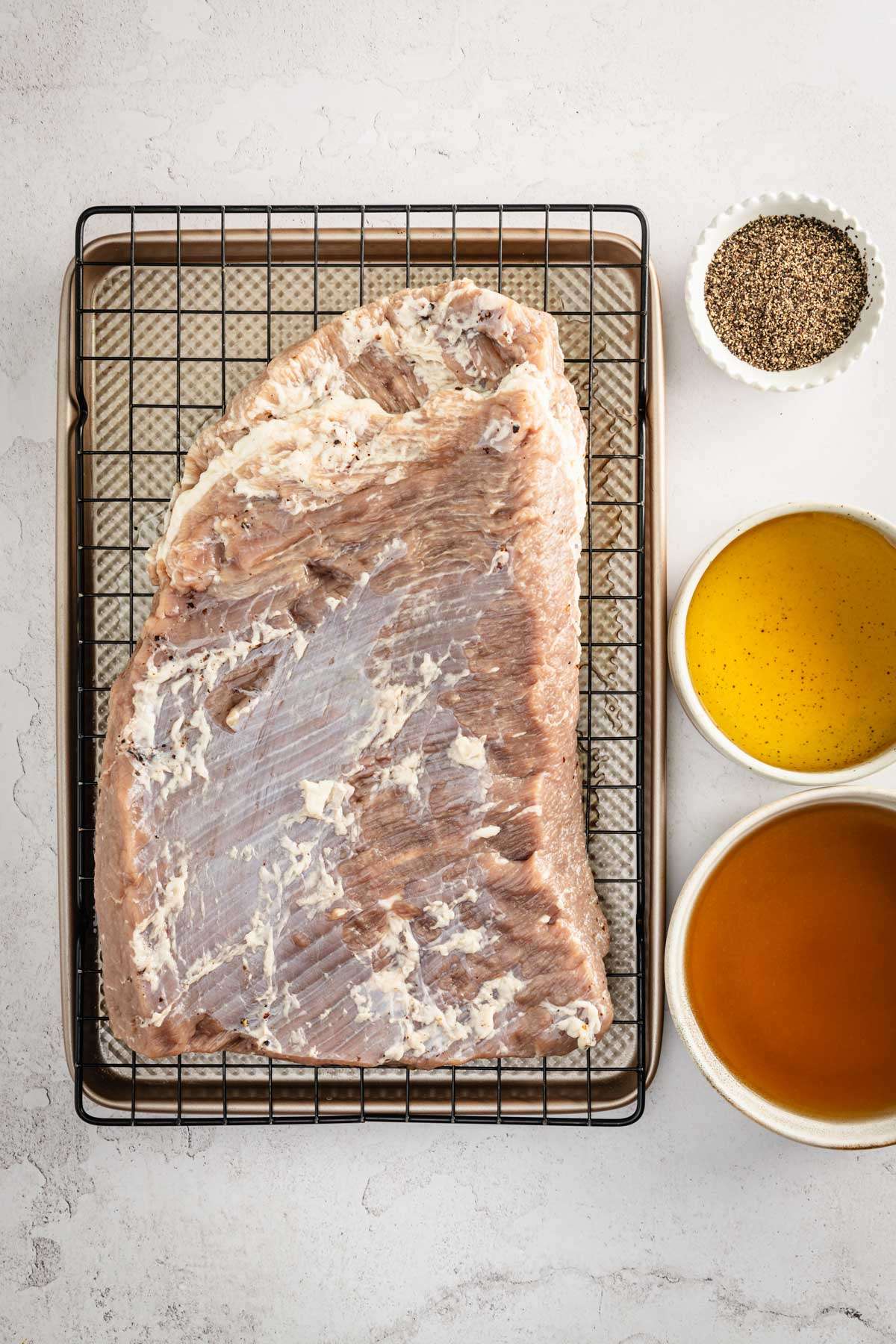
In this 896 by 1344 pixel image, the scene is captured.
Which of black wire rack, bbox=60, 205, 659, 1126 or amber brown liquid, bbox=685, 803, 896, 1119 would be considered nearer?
amber brown liquid, bbox=685, 803, 896, 1119

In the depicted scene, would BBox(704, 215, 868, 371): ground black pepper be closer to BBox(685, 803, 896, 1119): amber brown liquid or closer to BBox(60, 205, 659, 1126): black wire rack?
BBox(60, 205, 659, 1126): black wire rack

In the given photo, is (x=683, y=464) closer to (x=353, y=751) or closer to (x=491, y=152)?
(x=491, y=152)

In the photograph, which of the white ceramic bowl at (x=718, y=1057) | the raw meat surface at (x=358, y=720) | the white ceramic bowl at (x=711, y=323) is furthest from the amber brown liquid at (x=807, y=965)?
the white ceramic bowl at (x=711, y=323)

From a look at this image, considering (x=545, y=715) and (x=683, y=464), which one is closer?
(x=545, y=715)

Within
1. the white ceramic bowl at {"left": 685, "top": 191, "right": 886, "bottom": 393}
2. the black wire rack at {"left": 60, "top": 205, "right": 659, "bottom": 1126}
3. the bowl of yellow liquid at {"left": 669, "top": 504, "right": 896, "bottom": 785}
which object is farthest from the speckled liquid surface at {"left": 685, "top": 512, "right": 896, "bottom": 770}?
the white ceramic bowl at {"left": 685, "top": 191, "right": 886, "bottom": 393}

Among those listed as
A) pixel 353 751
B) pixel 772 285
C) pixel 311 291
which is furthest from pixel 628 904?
pixel 311 291

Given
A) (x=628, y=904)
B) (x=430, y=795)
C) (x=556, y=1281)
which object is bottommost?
(x=556, y=1281)

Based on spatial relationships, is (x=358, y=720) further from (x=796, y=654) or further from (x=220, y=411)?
(x=796, y=654)
